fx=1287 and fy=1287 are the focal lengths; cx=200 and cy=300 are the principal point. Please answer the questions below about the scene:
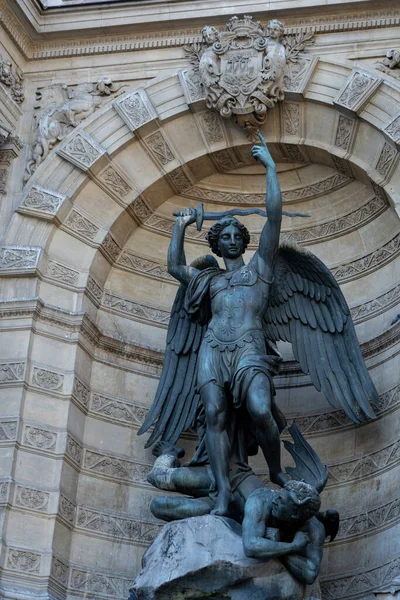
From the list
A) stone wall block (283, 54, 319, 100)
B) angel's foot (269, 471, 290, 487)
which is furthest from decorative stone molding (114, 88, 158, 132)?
angel's foot (269, 471, 290, 487)

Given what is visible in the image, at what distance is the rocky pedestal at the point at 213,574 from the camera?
875 cm

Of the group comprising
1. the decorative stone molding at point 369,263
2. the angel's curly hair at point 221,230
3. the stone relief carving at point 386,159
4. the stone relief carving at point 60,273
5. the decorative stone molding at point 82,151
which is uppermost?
the decorative stone molding at point 82,151

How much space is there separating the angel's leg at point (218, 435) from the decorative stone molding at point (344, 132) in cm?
281

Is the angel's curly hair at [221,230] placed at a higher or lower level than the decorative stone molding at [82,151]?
lower

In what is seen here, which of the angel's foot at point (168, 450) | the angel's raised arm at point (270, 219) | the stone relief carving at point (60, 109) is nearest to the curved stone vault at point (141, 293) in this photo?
the stone relief carving at point (60, 109)

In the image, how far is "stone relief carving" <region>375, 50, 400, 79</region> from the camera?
11242 millimetres

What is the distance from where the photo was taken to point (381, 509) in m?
10.3

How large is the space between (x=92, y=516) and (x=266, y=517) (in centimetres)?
219

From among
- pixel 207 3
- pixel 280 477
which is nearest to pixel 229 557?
pixel 280 477

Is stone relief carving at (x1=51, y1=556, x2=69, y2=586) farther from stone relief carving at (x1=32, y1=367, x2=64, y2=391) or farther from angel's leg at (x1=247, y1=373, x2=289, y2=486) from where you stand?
angel's leg at (x1=247, y1=373, x2=289, y2=486)

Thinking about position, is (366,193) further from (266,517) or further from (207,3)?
(266,517)

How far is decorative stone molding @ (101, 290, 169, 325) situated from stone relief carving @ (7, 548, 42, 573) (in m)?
2.50

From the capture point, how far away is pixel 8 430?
10398 mm

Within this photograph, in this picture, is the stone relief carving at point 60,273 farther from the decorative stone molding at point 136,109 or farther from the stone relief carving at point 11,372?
the decorative stone molding at point 136,109
